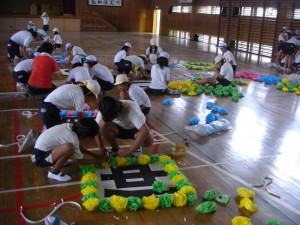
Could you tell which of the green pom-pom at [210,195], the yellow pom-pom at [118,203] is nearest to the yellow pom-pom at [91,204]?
the yellow pom-pom at [118,203]

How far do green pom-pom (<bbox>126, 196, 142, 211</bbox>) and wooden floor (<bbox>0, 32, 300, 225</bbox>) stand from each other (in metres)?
0.06

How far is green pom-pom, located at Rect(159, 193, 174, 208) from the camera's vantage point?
319 cm

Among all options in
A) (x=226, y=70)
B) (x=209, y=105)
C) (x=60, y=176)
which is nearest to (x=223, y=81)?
(x=226, y=70)

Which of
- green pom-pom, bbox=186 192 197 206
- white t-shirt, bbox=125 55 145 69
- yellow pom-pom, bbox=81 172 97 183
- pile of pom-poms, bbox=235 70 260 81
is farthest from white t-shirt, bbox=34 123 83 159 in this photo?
pile of pom-poms, bbox=235 70 260 81

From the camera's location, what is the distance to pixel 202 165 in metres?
4.19

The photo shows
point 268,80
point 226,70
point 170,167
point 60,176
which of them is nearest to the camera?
point 60,176

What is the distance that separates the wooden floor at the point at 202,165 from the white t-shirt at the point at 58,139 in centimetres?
39

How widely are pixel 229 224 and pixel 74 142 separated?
170cm

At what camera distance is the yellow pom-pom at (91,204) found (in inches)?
120

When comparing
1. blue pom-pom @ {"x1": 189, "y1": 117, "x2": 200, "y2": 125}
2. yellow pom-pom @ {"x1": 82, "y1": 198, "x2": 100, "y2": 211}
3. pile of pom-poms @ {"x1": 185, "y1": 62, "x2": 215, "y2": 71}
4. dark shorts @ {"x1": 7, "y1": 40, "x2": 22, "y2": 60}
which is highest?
dark shorts @ {"x1": 7, "y1": 40, "x2": 22, "y2": 60}

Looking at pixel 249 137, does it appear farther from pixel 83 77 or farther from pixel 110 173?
pixel 83 77

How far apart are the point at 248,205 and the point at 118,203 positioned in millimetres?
1260

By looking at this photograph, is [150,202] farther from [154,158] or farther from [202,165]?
[202,165]

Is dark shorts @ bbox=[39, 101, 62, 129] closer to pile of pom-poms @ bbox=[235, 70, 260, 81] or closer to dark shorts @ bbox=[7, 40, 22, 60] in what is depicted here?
dark shorts @ bbox=[7, 40, 22, 60]
